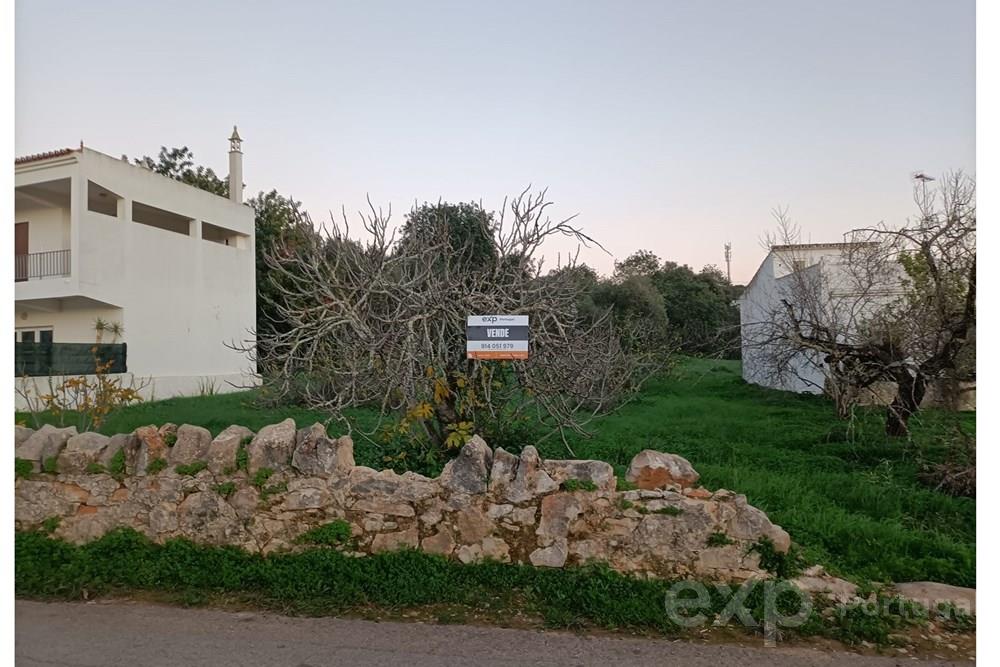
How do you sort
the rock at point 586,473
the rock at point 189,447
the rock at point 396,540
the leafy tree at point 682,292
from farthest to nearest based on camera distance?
the leafy tree at point 682,292, the rock at point 189,447, the rock at point 396,540, the rock at point 586,473


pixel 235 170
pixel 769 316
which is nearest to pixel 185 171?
pixel 235 170

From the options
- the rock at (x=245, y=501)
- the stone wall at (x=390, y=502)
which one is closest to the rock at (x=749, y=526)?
the stone wall at (x=390, y=502)

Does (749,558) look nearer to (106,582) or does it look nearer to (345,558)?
(345,558)

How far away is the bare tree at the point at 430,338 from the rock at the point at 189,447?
37.9 inches

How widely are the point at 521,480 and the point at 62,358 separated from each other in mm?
14365

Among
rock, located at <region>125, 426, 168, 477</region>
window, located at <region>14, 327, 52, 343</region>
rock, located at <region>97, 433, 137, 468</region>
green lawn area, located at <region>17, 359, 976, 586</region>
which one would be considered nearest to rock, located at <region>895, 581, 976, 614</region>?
green lawn area, located at <region>17, 359, 976, 586</region>

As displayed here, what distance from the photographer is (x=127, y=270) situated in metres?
16.3

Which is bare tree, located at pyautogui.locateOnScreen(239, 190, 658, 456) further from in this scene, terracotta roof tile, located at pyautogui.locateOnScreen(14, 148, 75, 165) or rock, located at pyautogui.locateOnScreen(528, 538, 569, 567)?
terracotta roof tile, located at pyautogui.locateOnScreen(14, 148, 75, 165)

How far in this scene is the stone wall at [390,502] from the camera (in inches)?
156

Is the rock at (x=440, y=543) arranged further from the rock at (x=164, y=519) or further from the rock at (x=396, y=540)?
the rock at (x=164, y=519)

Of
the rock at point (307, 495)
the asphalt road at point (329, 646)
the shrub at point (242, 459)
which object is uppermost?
the shrub at point (242, 459)

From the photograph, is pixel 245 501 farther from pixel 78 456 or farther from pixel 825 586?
pixel 825 586

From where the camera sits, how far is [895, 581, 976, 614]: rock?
3606 millimetres

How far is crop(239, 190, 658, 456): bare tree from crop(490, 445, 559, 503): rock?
105 cm
